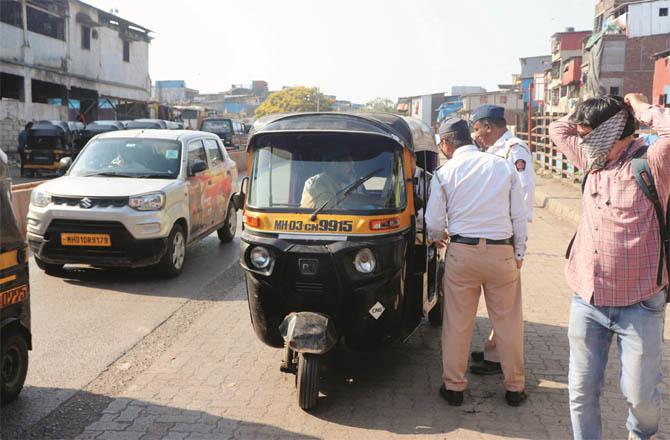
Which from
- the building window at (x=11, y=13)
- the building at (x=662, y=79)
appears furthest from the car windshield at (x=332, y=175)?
the building window at (x=11, y=13)

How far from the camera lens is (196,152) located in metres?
9.87

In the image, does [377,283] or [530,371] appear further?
[530,371]

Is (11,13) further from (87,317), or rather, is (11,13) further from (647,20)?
(647,20)

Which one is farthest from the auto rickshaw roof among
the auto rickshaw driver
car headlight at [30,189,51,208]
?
car headlight at [30,189,51,208]

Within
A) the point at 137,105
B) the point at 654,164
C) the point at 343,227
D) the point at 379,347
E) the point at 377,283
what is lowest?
the point at 379,347

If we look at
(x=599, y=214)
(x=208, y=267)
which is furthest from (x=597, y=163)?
(x=208, y=267)

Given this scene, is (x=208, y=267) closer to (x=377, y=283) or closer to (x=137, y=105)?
(x=377, y=283)

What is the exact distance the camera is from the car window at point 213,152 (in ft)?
34.3

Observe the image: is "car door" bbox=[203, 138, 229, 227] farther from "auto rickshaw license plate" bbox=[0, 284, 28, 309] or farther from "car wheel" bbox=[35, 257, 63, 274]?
"auto rickshaw license plate" bbox=[0, 284, 28, 309]

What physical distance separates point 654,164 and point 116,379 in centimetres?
407

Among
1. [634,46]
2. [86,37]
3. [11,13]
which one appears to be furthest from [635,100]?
[634,46]

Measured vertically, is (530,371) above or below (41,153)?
below

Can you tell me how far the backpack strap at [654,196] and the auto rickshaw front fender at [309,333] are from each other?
6.69 ft

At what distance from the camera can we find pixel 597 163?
3357 millimetres
